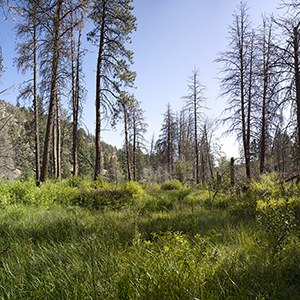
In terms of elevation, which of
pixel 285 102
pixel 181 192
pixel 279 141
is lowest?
pixel 181 192

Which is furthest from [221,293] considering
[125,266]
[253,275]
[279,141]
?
[279,141]

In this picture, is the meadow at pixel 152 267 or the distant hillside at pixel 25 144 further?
the distant hillside at pixel 25 144

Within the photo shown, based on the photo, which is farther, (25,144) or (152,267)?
(25,144)

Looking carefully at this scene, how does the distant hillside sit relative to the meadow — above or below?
above

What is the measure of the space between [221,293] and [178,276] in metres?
0.45

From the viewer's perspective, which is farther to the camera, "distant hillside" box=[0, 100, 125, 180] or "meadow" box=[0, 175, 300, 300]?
"distant hillside" box=[0, 100, 125, 180]

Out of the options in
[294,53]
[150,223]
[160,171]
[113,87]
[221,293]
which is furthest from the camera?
[160,171]

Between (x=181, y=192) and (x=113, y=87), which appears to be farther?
(x=113, y=87)

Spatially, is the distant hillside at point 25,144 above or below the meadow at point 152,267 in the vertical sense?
above

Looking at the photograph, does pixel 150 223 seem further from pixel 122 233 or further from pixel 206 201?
pixel 206 201

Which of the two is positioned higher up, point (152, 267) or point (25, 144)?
point (25, 144)

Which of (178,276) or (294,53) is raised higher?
(294,53)

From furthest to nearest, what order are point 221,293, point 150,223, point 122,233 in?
point 150,223 → point 122,233 → point 221,293

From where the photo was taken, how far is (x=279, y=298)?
2.34 m
